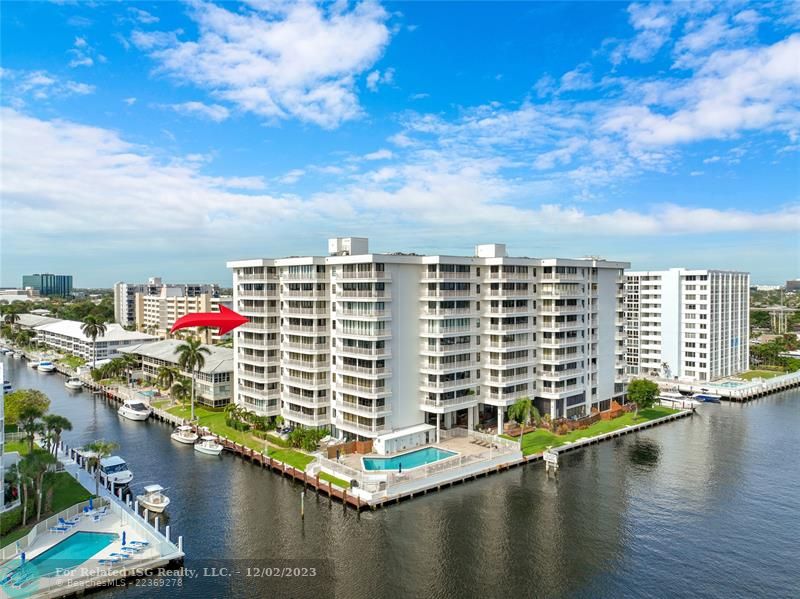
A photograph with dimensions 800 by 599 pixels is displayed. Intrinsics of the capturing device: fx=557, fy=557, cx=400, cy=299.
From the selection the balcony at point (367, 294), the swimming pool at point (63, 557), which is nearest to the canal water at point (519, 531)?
the swimming pool at point (63, 557)

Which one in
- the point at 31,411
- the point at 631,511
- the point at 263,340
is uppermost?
the point at 263,340

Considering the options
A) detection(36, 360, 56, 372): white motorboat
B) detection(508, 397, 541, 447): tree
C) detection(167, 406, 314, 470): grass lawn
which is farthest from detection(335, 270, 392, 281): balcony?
detection(36, 360, 56, 372): white motorboat

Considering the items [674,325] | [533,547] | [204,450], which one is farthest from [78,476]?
[674,325]

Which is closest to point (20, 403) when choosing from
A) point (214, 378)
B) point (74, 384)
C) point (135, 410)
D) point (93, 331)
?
point (135, 410)

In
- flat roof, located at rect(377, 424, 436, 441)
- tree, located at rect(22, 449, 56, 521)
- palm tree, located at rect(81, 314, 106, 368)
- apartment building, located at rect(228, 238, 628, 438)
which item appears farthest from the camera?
palm tree, located at rect(81, 314, 106, 368)

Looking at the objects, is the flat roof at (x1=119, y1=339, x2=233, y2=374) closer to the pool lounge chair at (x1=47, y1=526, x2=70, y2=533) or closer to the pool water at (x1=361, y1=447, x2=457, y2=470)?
the pool water at (x1=361, y1=447, x2=457, y2=470)

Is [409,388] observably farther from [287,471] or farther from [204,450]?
[204,450]

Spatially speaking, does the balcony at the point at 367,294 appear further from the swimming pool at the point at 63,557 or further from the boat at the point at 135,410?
the boat at the point at 135,410

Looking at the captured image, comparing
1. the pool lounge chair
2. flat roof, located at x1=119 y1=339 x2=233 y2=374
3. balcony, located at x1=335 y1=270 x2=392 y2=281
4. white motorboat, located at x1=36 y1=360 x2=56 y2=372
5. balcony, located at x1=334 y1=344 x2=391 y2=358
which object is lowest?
the pool lounge chair
